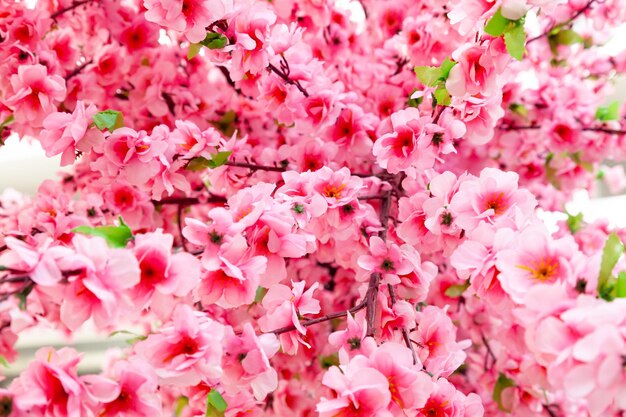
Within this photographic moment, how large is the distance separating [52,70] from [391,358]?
64 cm

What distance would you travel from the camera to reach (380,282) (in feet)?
2.25

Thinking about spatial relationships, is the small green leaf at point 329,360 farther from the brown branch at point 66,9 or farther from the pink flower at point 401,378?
the brown branch at point 66,9

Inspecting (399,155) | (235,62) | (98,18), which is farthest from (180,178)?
(98,18)

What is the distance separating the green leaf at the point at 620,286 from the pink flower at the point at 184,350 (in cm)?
31

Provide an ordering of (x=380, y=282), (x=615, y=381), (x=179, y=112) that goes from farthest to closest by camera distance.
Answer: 1. (x=179, y=112)
2. (x=380, y=282)
3. (x=615, y=381)

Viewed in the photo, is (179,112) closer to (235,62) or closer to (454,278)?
(235,62)

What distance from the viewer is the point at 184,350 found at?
511mm

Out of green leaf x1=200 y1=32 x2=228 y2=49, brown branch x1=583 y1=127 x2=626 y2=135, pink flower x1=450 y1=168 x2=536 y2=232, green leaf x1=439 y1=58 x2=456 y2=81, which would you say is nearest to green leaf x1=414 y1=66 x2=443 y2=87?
green leaf x1=439 y1=58 x2=456 y2=81

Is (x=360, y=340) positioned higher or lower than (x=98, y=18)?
lower

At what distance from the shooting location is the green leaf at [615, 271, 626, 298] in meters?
0.44

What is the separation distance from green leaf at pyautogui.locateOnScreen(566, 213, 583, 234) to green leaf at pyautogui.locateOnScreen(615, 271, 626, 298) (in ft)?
2.40

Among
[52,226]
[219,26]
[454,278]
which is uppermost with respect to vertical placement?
[219,26]

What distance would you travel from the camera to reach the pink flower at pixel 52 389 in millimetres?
443

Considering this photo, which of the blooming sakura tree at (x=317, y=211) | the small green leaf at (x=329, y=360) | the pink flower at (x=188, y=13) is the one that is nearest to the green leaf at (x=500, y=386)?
the blooming sakura tree at (x=317, y=211)
